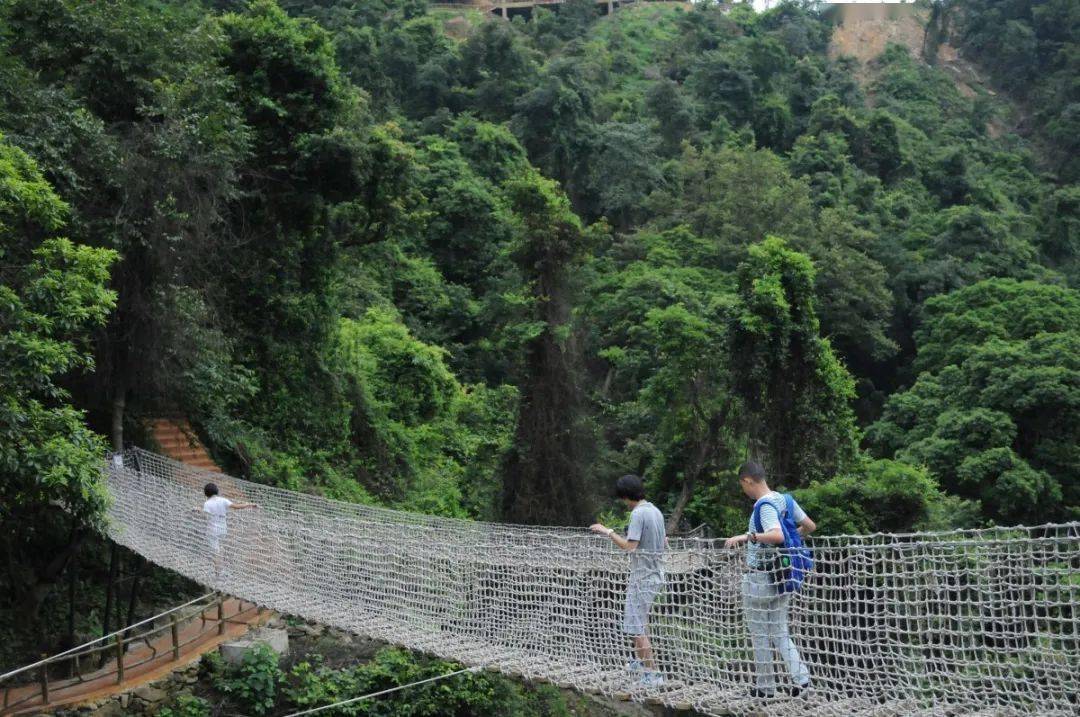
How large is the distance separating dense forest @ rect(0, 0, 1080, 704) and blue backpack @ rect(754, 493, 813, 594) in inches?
165

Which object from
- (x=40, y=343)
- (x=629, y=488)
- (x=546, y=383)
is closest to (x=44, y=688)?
(x=40, y=343)

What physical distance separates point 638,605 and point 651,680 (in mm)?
305

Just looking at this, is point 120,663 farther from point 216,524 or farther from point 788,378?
point 788,378

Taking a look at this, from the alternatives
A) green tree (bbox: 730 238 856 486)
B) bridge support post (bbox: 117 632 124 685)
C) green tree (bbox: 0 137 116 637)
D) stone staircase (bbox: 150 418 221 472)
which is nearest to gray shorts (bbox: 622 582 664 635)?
green tree (bbox: 0 137 116 637)

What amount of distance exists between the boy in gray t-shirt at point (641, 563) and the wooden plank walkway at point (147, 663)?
15.0 ft

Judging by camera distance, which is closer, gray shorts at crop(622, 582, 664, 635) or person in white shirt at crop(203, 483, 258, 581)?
gray shorts at crop(622, 582, 664, 635)

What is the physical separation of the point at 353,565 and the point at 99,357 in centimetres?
415

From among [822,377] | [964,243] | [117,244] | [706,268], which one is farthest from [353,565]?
[964,243]

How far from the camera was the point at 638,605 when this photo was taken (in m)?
4.65

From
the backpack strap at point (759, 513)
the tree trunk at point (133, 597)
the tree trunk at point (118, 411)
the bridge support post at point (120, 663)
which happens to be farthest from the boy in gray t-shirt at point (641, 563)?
the tree trunk at point (118, 411)

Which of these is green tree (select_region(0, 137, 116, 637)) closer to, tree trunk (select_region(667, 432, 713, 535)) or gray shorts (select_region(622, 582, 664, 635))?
gray shorts (select_region(622, 582, 664, 635))

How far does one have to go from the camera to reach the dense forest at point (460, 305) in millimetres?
9344

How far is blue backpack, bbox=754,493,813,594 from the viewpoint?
13.0 feet

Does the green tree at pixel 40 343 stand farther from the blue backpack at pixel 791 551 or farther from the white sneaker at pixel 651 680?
the blue backpack at pixel 791 551
